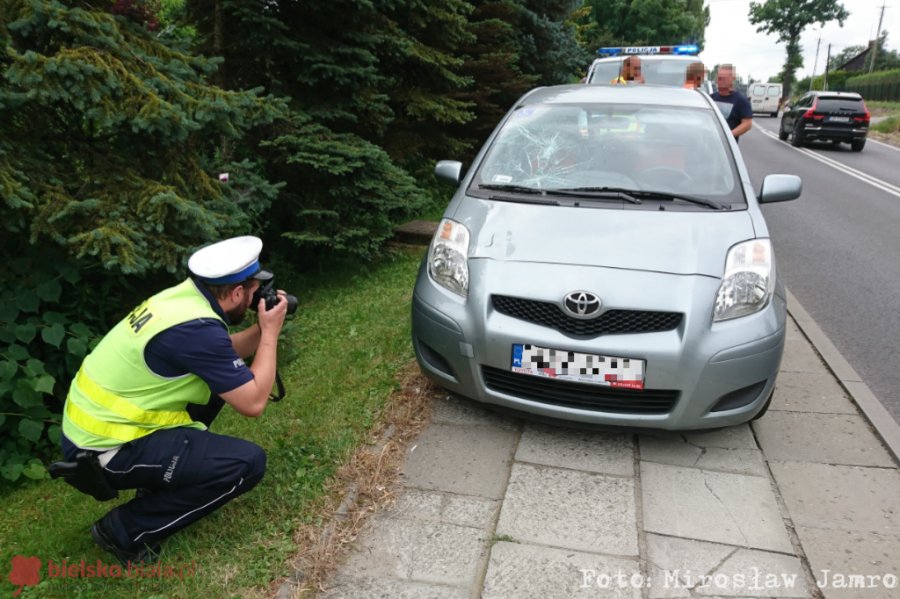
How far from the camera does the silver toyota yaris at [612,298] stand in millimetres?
2896

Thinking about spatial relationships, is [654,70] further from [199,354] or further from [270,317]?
[199,354]

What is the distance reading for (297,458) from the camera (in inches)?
121

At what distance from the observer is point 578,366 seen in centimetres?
293

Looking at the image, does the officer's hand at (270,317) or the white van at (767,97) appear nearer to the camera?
the officer's hand at (270,317)

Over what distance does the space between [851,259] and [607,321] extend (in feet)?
18.9

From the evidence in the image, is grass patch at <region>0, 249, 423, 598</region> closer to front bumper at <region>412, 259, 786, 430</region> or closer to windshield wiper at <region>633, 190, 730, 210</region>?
front bumper at <region>412, 259, 786, 430</region>

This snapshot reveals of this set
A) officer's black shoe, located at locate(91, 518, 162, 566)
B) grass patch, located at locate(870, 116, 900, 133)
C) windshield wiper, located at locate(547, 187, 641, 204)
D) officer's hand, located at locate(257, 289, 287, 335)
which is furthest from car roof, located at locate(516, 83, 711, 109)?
grass patch, located at locate(870, 116, 900, 133)

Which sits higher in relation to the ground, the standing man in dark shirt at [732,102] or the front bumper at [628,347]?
the standing man in dark shirt at [732,102]

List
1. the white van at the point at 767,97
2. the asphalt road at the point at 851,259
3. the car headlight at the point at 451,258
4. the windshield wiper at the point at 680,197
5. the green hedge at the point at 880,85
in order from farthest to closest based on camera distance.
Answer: the green hedge at the point at 880,85, the white van at the point at 767,97, the asphalt road at the point at 851,259, the windshield wiper at the point at 680,197, the car headlight at the point at 451,258

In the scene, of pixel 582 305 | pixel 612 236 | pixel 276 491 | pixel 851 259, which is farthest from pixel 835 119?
pixel 276 491

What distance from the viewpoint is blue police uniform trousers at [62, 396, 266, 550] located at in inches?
94.4

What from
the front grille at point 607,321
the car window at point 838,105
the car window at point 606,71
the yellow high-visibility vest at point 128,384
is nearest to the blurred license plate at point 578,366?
the front grille at point 607,321

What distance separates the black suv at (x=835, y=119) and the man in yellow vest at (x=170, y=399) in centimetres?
2132

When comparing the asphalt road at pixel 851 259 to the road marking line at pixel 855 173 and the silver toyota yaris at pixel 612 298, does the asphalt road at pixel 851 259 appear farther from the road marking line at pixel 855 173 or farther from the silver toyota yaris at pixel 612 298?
the silver toyota yaris at pixel 612 298
